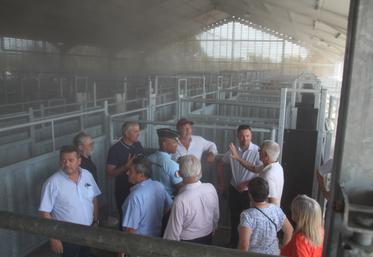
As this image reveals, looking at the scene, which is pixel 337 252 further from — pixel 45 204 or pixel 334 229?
pixel 45 204

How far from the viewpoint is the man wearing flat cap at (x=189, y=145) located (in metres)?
3.76

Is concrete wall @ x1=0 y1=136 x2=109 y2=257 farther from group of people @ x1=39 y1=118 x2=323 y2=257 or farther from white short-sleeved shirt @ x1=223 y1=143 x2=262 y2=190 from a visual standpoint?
white short-sleeved shirt @ x1=223 y1=143 x2=262 y2=190

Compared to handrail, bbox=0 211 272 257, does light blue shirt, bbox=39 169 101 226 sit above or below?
below

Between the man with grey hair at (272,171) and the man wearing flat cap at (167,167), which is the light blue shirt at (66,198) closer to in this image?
the man wearing flat cap at (167,167)

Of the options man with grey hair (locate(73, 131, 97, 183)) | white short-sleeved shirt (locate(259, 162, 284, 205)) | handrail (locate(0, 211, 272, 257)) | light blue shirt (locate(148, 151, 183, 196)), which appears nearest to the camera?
handrail (locate(0, 211, 272, 257))

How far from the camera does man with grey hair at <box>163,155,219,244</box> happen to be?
101 inches

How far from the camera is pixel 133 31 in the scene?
23.0 m

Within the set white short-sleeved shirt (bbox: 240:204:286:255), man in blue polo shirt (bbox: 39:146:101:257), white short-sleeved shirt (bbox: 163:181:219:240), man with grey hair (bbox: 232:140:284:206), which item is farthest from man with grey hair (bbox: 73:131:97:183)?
white short-sleeved shirt (bbox: 240:204:286:255)

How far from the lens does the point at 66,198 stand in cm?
284

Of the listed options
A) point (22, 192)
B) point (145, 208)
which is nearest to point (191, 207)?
point (145, 208)

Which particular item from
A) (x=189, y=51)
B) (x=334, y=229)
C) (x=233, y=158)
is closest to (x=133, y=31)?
(x=189, y=51)

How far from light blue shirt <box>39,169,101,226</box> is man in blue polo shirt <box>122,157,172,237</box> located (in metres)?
0.44

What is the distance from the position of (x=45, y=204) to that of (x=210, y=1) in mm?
23853

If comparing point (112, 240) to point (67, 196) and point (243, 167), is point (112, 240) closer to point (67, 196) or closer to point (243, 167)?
point (67, 196)
